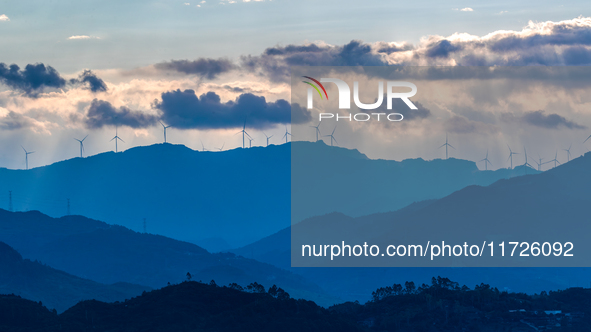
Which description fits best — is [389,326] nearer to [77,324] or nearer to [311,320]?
[311,320]

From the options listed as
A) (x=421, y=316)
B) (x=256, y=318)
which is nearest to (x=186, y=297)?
(x=256, y=318)

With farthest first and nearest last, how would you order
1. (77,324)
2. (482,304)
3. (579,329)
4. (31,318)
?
(482,304)
(579,329)
(31,318)
(77,324)

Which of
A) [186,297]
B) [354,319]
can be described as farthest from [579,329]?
[186,297]

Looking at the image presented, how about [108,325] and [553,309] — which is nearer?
[108,325]

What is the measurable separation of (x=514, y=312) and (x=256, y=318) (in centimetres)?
6657

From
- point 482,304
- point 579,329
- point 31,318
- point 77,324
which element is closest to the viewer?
point 77,324

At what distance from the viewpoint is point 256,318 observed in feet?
486

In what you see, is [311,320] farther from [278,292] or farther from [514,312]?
[514,312]

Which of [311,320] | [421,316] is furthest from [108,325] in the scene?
[421,316]

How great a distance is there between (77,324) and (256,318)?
36763 mm

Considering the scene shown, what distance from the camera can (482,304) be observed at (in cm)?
17488

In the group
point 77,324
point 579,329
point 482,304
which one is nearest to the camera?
point 77,324

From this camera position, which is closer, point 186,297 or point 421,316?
point 186,297

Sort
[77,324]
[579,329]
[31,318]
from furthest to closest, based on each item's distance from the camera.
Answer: [579,329] < [31,318] < [77,324]
